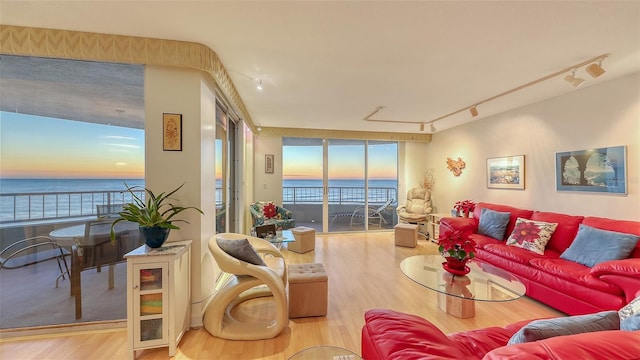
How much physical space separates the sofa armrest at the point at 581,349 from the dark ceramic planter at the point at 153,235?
7.25 ft

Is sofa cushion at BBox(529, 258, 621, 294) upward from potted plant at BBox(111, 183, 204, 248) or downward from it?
downward

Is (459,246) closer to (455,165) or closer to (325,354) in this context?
(325,354)

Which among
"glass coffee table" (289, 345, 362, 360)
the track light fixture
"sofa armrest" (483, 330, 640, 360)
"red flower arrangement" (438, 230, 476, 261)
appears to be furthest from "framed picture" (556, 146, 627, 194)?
"glass coffee table" (289, 345, 362, 360)

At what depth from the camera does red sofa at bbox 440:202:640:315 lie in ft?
6.81

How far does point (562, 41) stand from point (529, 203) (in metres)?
2.67

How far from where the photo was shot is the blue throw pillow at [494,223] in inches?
143

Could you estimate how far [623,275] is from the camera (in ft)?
6.71

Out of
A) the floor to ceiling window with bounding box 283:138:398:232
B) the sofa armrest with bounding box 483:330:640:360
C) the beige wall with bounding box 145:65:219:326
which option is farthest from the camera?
the floor to ceiling window with bounding box 283:138:398:232

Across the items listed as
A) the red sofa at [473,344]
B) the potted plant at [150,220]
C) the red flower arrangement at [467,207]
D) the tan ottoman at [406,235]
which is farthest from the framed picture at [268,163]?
the red sofa at [473,344]

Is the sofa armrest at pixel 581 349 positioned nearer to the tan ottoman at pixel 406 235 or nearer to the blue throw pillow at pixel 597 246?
the blue throw pillow at pixel 597 246

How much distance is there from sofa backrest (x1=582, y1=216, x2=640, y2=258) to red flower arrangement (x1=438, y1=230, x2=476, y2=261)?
161 centimetres

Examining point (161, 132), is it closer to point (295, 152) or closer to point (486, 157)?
point (295, 152)

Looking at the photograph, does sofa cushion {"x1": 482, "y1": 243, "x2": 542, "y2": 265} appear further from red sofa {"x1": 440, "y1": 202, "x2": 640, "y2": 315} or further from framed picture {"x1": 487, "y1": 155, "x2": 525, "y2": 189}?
framed picture {"x1": 487, "y1": 155, "x2": 525, "y2": 189}

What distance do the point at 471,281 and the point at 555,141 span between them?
9.00ft
